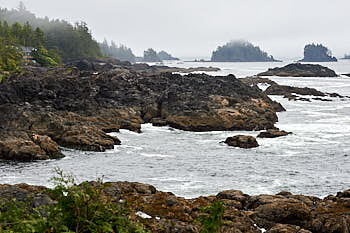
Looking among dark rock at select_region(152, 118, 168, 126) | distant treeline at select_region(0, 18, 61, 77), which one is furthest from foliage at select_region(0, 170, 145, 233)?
distant treeline at select_region(0, 18, 61, 77)

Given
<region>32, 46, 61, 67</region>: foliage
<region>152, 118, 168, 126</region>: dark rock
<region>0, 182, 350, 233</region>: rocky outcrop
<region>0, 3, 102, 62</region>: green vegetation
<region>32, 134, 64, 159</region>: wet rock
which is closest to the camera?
<region>0, 182, 350, 233</region>: rocky outcrop

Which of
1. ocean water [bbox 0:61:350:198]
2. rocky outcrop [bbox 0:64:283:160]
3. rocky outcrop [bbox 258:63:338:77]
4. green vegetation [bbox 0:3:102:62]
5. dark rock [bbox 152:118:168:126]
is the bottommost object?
ocean water [bbox 0:61:350:198]

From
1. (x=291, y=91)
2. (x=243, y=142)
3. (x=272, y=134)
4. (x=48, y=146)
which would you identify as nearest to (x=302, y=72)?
(x=291, y=91)

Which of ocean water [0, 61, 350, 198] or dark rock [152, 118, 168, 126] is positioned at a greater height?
dark rock [152, 118, 168, 126]

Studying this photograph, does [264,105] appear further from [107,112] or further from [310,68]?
[310,68]

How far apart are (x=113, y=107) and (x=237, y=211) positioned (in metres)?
30.9

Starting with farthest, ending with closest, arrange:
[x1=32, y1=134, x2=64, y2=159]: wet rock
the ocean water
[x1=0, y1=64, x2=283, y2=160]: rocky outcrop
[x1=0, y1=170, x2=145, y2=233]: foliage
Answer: [x1=0, y1=64, x2=283, y2=160]: rocky outcrop → [x1=32, y1=134, x2=64, y2=159]: wet rock → the ocean water → [x1=0, y1=170, x2=145, y2=233]: foliage

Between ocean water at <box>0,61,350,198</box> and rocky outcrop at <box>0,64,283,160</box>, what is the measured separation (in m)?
2.04

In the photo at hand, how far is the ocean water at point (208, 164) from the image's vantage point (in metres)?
24.1

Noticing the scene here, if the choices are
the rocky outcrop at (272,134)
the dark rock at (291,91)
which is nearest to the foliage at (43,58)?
the dark rock at (291,91)

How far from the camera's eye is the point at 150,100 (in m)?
49.9

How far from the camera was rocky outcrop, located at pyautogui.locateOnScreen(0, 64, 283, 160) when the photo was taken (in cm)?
3444

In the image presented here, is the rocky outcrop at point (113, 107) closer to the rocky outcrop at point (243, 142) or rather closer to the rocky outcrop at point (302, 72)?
the rocky outcrop at point (243, 142)

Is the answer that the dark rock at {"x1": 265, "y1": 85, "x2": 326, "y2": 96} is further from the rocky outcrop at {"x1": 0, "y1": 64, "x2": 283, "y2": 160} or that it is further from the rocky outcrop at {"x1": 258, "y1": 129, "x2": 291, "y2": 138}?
the rocky outcrop at {"x1": 258, "y1": 129, "x2": 291, "y2": 138}
